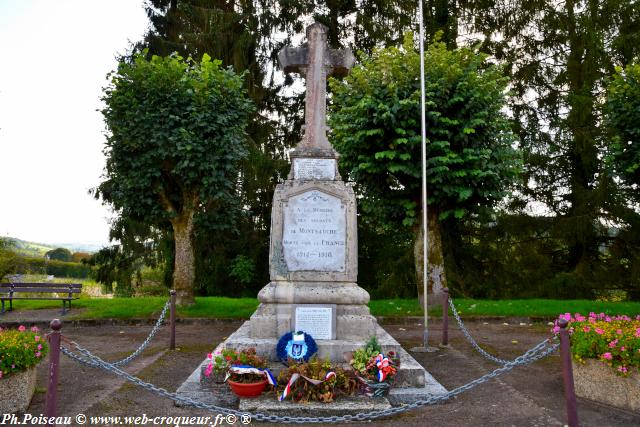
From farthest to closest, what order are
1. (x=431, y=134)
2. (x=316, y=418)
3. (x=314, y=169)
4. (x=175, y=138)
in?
(x=175, y=138) → (x=431, y=134) → (x=314, y=169) → (x=316, y=418)

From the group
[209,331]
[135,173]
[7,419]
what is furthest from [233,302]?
[7,419]

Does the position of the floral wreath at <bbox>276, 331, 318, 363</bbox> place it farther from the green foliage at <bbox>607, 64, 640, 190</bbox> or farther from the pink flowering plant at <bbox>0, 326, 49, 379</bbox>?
the green foliage at <bbox>607, 64, 640, 190</bbox>

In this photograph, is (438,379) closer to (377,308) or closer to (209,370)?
(209,370)

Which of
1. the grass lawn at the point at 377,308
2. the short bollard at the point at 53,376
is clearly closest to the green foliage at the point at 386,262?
the grass lawn at the point at 377,308

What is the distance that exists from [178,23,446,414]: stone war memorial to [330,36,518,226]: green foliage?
431 cm

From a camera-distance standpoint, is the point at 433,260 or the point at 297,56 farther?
the point at 433,260

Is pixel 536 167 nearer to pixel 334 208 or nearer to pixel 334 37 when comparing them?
pixel 334 37

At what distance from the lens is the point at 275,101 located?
20031 millimetres

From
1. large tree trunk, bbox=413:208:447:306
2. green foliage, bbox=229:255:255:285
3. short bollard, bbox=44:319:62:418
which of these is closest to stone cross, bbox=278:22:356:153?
short bollard, bbox=44:319:62:418

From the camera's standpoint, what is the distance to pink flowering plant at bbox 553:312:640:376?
17.8 feet

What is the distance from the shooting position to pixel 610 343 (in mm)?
5574

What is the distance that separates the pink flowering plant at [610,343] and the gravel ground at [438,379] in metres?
0.55

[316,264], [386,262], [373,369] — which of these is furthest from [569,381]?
[386,262]

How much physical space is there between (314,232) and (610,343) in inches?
162
